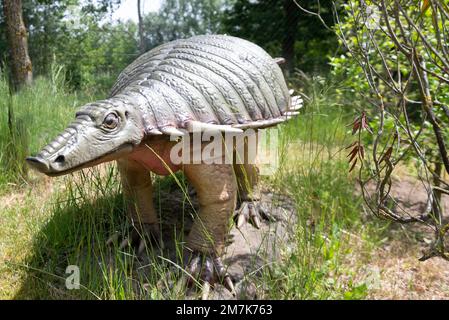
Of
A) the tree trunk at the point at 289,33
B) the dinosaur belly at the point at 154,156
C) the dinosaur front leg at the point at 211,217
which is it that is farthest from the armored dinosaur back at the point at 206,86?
the tree trunk at the point at 289,33

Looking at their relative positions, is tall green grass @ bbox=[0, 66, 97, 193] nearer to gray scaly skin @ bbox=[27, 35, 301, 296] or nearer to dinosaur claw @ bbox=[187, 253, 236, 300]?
gray scaly skin @ bbox=[27, 35, 301, 296]

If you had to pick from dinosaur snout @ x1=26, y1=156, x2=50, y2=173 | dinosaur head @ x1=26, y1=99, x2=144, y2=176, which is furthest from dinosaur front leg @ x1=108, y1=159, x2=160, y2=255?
dinosaur snout @ x1=26, y1=156, x2=50, y2=173

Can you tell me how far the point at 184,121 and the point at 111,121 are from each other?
0.34 m

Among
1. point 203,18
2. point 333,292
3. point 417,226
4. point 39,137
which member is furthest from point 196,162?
point 203,18

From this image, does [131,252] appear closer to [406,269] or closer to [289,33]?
[406,269]

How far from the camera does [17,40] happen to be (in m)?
4.38

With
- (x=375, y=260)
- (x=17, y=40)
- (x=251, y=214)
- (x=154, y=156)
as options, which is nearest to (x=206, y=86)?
(x=154, y=156)

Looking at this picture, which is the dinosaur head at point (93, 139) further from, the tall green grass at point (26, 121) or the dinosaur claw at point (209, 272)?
the tall green grass at point (26, 121)

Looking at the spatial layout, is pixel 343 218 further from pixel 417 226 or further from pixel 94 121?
pixel 94 121

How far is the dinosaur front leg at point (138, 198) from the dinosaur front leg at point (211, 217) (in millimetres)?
284

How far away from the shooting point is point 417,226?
3.05 meters

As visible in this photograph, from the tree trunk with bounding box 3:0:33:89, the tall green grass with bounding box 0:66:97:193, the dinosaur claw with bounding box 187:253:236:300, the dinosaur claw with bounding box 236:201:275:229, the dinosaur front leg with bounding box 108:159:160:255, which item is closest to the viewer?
the dinosaur claw with bounding box 187:253:236:300

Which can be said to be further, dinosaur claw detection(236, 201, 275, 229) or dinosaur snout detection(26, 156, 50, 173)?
dinosaur claw detection(236, 201, 275, 229)

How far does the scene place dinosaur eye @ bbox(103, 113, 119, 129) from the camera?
1.62 meters
